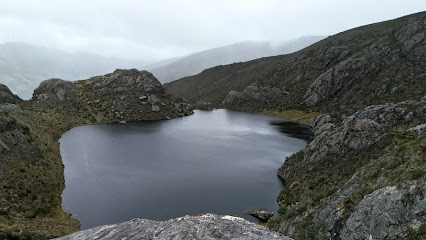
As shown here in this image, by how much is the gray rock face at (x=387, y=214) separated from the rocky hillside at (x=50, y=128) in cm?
3239

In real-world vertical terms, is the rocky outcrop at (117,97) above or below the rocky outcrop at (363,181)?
above

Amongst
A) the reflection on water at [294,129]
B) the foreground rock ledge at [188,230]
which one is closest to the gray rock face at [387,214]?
the foreground rock ledge at [188,230]

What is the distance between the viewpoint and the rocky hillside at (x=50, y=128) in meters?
39.6

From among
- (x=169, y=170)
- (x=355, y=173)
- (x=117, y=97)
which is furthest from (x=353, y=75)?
(x=355, y=173)

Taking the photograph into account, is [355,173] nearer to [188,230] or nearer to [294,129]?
[188,230]

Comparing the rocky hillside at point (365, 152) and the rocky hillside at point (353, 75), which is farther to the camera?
the rocky hillside at point (353, 75)

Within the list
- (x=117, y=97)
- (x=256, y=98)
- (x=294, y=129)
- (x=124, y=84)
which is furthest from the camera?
(x=256, y=98)

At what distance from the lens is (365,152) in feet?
154

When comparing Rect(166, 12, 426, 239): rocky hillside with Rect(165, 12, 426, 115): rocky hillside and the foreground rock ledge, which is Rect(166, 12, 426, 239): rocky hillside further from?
the foreground rock ledge

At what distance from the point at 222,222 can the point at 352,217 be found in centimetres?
1344

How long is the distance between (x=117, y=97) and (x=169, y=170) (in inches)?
3605

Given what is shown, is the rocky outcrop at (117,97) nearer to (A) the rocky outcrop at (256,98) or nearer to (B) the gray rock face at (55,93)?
(B) the gray rock face at (55,93)

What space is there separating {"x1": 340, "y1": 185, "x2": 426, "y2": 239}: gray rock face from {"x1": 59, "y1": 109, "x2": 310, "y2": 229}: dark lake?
76.8ft

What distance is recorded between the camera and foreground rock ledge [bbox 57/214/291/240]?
50.3 ft
